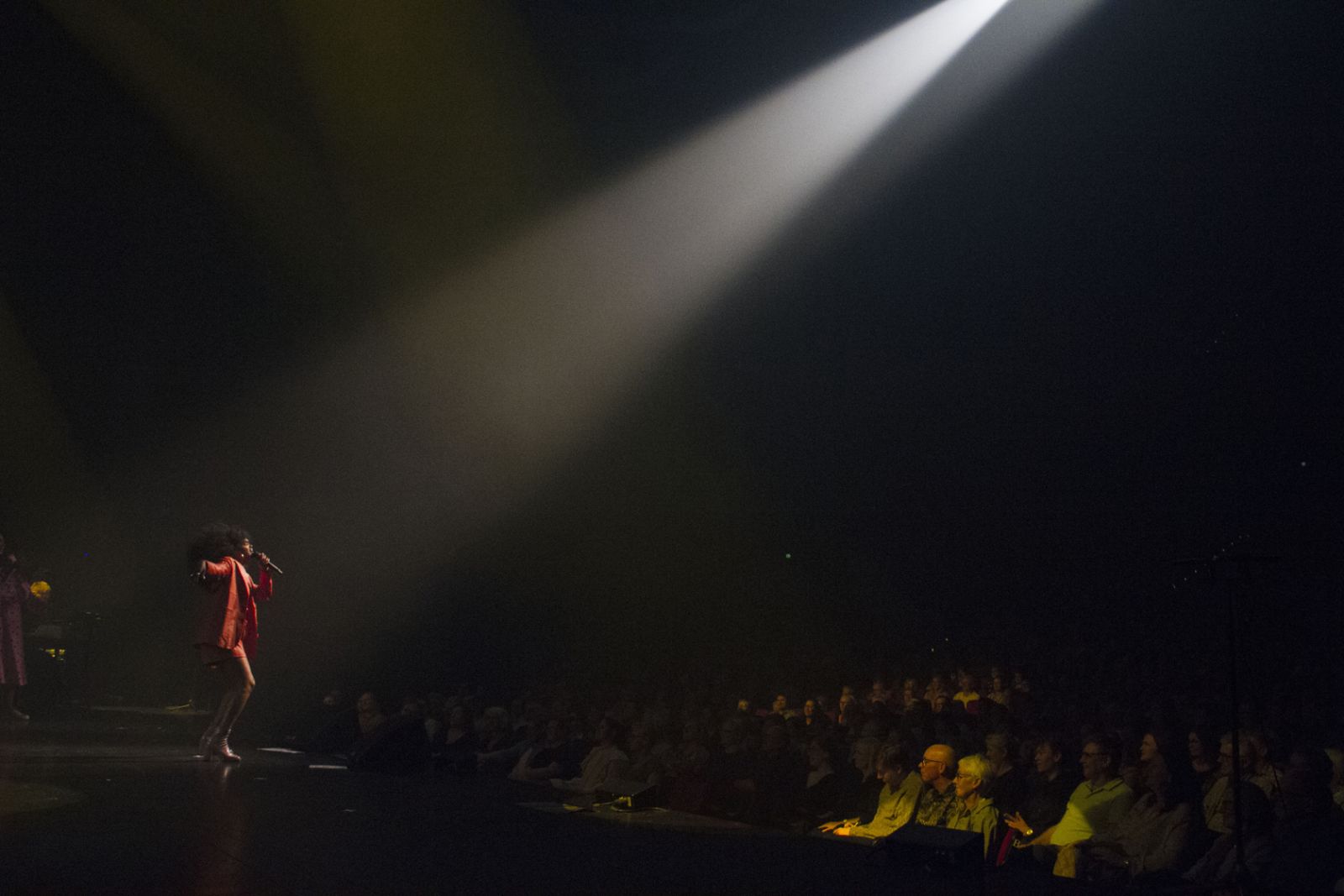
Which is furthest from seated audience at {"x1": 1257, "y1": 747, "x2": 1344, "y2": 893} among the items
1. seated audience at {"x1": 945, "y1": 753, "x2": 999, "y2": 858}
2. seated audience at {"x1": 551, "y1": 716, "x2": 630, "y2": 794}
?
seated audience at {"x1": 551, "y1": 716, "x2": 630, "y2": 794}

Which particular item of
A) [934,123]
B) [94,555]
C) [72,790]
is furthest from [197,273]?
[72,790]

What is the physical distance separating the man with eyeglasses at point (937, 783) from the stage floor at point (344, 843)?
765 millimetres

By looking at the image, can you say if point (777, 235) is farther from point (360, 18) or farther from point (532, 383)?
point (360, 18)

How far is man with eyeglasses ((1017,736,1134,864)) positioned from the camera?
4.90m

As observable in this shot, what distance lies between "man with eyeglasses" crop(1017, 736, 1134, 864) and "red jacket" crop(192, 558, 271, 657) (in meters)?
3.63

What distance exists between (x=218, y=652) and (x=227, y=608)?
0.22m

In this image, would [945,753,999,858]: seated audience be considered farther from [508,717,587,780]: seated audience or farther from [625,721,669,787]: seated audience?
[508,717,587,780]: seated audience

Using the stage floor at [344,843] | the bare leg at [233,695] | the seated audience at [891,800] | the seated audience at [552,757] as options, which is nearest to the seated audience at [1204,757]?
the seated audience at [891,800]

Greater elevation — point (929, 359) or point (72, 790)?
point (929, 359)

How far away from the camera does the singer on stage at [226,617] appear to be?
5.80 m

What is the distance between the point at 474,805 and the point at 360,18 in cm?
691

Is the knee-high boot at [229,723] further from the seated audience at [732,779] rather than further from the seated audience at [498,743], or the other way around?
the seated audience at [732,779]

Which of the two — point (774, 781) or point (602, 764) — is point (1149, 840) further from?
point (602, 764)

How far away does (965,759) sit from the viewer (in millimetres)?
5184
